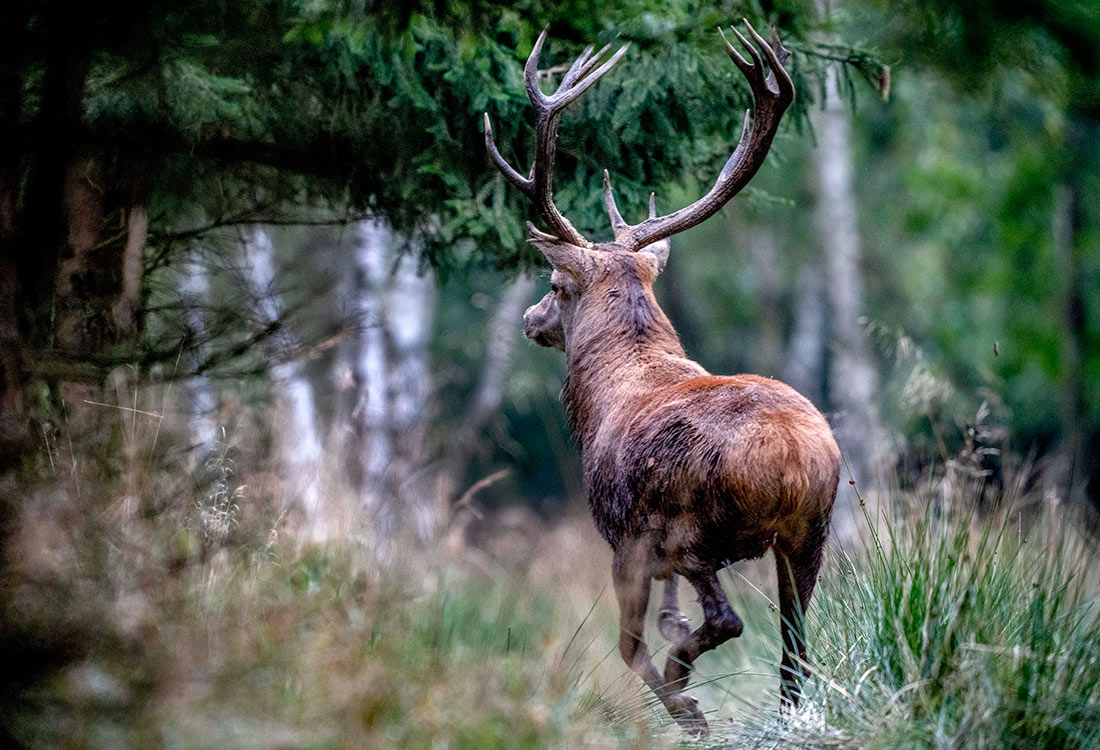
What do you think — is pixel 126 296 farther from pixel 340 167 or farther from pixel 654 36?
pixel 654 36

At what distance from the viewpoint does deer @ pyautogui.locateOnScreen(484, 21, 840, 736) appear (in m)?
3.87

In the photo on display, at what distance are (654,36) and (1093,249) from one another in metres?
13.3

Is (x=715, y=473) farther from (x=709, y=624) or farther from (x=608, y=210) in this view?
(x=608, y=210)

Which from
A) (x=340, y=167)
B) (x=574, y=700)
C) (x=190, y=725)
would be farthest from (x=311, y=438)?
(x=190, y=725)

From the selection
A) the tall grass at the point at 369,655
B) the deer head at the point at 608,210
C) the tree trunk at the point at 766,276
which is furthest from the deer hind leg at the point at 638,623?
the tree trunk at the point at 766,276

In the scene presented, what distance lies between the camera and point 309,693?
278cm

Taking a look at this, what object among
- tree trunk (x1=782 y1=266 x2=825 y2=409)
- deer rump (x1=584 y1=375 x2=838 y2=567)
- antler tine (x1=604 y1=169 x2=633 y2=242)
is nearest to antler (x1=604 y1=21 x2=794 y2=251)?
antler tine (x1=604 y1=169 x2=633 y2=242)

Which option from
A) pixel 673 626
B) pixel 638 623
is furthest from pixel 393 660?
pixel 673 626

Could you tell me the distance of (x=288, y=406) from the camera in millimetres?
8148

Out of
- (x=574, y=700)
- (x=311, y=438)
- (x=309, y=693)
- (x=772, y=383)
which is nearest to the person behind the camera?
(x=309, y=693)

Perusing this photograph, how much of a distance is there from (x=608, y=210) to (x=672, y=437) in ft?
5.41

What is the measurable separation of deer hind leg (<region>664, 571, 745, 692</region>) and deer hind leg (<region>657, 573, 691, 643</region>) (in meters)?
0.26

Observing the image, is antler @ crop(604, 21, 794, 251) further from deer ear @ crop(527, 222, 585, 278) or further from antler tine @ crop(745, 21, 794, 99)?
deer ear @ crop(527, 222, 585, 278)

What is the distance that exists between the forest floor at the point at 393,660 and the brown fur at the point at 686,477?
0.70 ft
